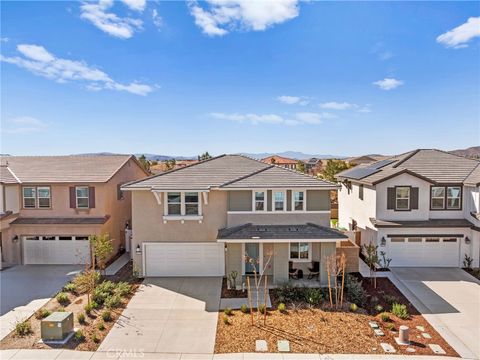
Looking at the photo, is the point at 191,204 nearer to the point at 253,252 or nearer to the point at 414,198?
the point at 253,252

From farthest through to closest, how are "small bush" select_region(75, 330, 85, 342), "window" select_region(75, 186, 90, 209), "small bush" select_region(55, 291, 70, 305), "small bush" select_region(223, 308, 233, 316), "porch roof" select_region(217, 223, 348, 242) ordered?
"window" select_region(75, 186, 90, 209) < "porch roof" select_region(217, 223, 348, 242) < "small bush" select_region(55, 291, 70, 305) < "small bush" select_region(223, 308, 233, 316) < "small bush" select_region(75, 330, 85, 342)

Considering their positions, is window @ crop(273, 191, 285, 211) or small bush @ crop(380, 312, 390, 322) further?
window @ crop(273, 191, 285, 211)

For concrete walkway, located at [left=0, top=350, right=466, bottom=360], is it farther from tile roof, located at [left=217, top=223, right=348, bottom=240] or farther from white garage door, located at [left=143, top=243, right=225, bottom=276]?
white garage door, located at [left=143, top=243, right=225, bottom=276]

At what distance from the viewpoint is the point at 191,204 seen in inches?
628

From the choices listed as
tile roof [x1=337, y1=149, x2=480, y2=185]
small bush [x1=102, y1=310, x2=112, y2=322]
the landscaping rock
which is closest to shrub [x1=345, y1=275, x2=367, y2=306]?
the landscaping rock

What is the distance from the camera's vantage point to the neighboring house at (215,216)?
15414 mm

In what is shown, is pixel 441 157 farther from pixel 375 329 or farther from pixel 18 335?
pixel 18 335

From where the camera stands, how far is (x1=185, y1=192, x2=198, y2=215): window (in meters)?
15.9

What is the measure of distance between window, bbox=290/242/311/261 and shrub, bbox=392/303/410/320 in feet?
15.7

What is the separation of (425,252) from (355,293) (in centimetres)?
Answer: 703

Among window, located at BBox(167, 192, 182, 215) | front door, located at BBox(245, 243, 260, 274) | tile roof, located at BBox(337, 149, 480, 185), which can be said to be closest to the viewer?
front door, located at BBox(245, 243, 260, 274)

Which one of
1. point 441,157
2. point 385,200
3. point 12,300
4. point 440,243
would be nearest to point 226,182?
point 385,200

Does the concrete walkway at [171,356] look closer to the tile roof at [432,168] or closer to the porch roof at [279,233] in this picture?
the porch roof at [279,233]

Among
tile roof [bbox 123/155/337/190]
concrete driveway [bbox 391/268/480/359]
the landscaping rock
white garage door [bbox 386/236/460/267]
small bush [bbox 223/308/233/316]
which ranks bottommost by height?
concrete driveway [bbox 391/268/480/359]
